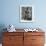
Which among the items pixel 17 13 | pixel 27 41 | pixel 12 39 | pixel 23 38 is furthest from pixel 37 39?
pixel 17 13

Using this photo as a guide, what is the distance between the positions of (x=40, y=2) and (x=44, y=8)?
0.76ft

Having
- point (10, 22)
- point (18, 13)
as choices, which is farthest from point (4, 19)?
point (18, 13)

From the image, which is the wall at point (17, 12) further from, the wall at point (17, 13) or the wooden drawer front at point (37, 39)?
the wooden drawer front at point (37, 39)

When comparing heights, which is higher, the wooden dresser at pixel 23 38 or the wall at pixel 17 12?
the wall at pixel 17 12

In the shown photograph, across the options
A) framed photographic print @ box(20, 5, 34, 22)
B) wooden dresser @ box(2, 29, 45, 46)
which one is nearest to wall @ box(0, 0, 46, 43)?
framed photographic print @ box(20, 5, 34, 22)

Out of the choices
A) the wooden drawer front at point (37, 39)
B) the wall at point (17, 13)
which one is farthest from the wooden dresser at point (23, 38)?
the wall at point (17, 13)

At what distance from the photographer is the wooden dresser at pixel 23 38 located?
3584 millimetres

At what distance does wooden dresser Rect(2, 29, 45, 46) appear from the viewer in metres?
3.58

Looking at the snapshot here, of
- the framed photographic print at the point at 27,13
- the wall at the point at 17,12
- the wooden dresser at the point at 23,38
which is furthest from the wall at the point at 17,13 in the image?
the wooden dresser at the point at 23,38

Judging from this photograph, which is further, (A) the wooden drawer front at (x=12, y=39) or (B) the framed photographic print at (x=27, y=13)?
(B) the framed photographic print at (x=27, y=13)

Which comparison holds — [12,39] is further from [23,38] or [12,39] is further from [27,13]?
[27,13]

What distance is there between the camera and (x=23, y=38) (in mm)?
3592

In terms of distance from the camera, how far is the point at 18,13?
13.3 feet

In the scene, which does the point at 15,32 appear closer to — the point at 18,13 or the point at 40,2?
the point at 18,13
